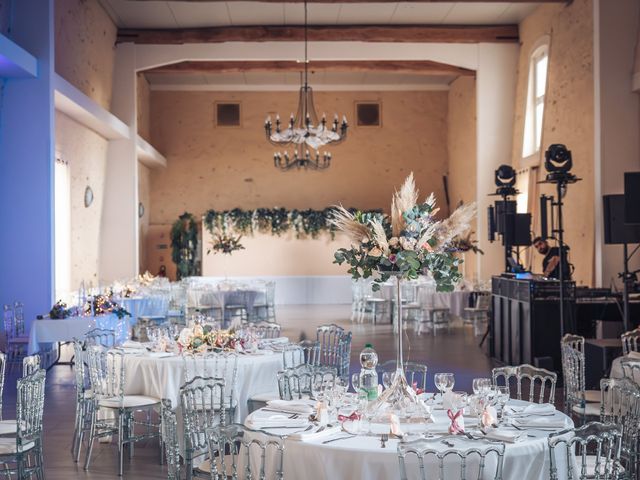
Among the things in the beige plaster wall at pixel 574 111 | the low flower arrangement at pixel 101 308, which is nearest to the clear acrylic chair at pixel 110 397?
the low flower arrangement at pixel 101 308

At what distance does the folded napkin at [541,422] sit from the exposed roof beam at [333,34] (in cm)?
1256

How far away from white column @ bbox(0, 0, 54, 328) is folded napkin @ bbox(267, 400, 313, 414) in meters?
6.86

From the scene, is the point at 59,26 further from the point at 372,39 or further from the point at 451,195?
the point at 451,195

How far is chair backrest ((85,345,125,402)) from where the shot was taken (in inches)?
235

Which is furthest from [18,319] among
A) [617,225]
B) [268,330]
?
[617,225]

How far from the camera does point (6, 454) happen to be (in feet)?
15.4

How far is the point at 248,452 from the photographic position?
11.1 ft

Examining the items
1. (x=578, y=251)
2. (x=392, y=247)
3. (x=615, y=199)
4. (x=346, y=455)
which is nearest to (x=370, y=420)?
(x=346, y=455)

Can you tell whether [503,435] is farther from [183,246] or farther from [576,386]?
[183,246]

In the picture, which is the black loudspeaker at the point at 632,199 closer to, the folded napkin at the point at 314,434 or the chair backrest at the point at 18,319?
the folded napkin at the point at 314,434

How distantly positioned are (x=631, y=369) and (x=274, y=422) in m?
2.72

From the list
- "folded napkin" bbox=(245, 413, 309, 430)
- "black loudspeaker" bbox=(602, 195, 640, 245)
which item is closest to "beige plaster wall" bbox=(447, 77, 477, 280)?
"black loudspeaker" bbox=(602, 195, 640, 245)

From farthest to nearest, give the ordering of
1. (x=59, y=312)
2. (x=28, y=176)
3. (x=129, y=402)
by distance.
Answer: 1. (x=28, y=176)
2. (x=59, y=312)
3. (x=129, y=402)

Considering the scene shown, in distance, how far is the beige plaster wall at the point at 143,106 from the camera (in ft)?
62.0
